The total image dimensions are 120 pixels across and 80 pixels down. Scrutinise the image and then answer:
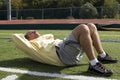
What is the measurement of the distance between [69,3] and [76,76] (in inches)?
2010

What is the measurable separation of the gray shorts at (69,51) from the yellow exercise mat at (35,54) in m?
0.10

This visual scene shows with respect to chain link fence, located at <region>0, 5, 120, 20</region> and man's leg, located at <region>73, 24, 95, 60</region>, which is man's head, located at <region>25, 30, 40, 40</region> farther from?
chain link fence, located at <region>0, 5, 120, 20</region>

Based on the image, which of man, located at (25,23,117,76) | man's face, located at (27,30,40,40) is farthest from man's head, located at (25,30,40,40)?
man, located at (25,23,117,76)

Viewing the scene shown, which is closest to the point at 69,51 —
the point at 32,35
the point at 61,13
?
the point at 32,35

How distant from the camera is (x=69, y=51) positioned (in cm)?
595

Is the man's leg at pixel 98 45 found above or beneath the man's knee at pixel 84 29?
beneath

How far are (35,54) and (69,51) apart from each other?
63 centimetres

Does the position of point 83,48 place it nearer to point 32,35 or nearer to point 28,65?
point 28,65

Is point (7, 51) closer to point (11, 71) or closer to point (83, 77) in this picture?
point (11, 71)

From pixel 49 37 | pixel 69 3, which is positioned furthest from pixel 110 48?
pixel 69 3

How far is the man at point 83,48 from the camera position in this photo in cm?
548

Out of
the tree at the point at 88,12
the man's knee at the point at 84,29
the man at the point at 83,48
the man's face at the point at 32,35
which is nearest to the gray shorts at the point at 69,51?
the man at the point at 83,48

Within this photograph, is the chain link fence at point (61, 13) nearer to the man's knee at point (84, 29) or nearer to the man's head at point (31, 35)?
the man's head at point (31, 35)

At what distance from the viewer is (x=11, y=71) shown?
5.84 meters
